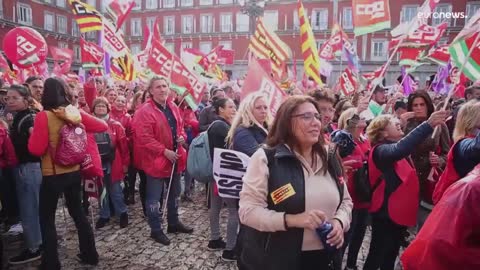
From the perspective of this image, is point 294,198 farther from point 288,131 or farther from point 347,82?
point 347,82

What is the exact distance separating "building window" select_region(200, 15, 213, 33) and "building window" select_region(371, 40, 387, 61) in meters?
18.1

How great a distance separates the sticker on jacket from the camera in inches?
79.1

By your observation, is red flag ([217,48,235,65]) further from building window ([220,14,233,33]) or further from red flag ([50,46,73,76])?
building window ([220,14,233,33])

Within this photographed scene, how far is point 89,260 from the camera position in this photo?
396 cm

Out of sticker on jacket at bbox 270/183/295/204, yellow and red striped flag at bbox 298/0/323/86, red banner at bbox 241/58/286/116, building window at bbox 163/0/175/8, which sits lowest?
sticker on jacket at bbox 270/183/295/204

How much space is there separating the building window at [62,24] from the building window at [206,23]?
1594cm

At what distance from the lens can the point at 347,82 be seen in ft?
29.6

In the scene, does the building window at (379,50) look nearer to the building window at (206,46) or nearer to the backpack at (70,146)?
the building window at (206,46)

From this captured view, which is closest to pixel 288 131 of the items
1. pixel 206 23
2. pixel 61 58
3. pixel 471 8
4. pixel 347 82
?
pixel 347 82

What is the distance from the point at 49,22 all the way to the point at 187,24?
49.9 ft

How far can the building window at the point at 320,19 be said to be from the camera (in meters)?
37.2

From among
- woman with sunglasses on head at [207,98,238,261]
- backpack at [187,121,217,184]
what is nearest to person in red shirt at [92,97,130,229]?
backpack at [187,121,217,184]

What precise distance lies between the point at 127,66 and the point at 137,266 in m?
7.75

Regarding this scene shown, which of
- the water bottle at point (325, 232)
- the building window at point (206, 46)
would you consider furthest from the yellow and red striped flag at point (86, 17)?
the building window at point (206, 46)
